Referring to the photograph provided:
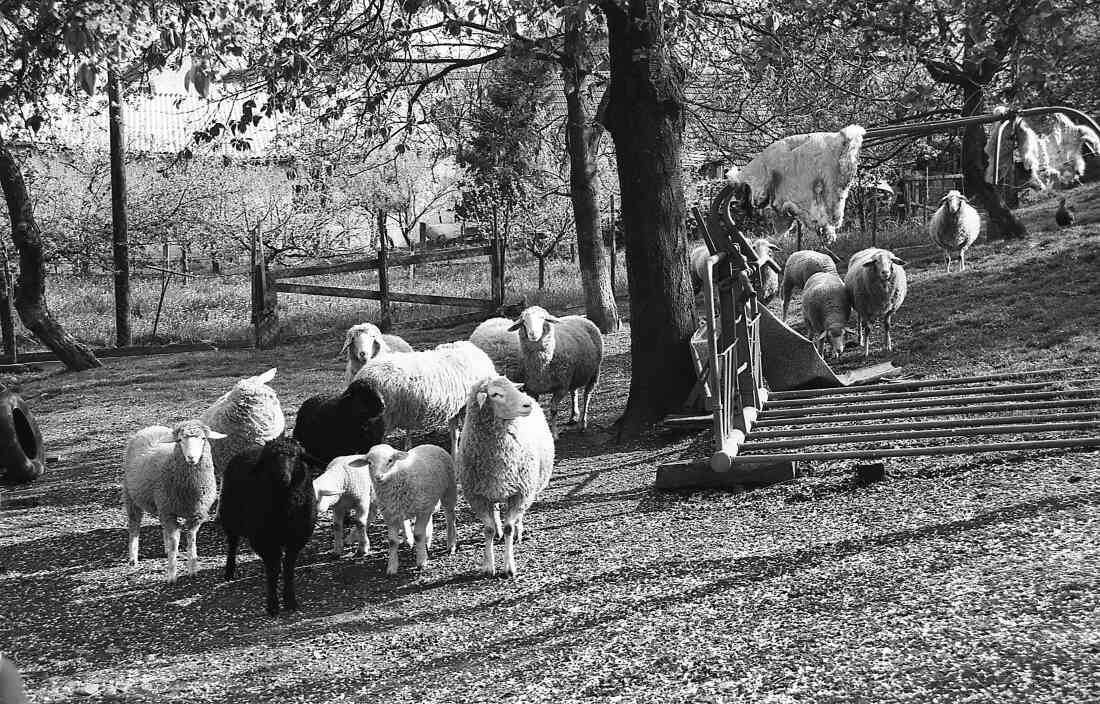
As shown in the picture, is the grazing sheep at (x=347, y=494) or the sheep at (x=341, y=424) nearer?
the grazing sheep at (x=347, y=494)

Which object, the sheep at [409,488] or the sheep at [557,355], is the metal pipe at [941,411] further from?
the sheep at [557,355]

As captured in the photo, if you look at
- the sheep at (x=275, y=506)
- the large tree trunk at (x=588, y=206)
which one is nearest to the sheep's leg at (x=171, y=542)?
the sheep at (x=275, y=506)

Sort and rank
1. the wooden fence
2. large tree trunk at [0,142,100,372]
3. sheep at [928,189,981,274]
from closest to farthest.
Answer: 1. sheep at [928,189,981,274]
2. large tree trunk at [0,142,100,372]
3. the wooden fence

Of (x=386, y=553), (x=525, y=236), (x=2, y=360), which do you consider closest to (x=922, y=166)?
(x=525, y=236)

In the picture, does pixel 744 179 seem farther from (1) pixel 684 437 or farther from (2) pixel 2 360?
(2) pixel 2 360

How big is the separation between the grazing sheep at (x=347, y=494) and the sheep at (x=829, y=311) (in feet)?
22.2

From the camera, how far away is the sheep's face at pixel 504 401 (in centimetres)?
588

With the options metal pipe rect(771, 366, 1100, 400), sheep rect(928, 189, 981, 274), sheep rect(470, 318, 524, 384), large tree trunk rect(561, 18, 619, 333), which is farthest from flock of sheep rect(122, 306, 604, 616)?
sheep rect(928, 189, 981, 274)

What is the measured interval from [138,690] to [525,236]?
67.9ft

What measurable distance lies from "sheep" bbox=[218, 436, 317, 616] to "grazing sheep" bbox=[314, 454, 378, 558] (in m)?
0.27

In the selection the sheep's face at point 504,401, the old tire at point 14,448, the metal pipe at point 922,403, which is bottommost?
the old tire at point 14,448

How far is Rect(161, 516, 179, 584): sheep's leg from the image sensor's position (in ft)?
20.6

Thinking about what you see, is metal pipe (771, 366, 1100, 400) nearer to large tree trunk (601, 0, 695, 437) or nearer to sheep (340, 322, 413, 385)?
large tree trunk (601, 0, 695, 437)

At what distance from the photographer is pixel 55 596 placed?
6.25 metres
